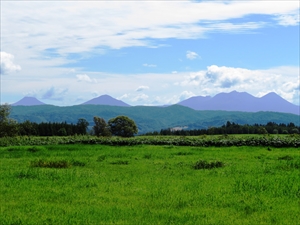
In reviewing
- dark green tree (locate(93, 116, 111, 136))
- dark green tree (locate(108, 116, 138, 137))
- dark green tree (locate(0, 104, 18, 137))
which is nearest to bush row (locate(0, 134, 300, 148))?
dark green tree (locate(0, 104, 18, 137))

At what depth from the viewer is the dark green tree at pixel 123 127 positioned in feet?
437

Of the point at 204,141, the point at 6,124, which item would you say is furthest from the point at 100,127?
the point at 204,141

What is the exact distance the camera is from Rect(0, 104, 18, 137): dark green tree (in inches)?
3494

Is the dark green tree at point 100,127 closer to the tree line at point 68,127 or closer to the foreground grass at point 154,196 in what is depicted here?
the tree line at point 68,127

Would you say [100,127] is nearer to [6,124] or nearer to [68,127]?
[68,127]

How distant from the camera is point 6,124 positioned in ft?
293

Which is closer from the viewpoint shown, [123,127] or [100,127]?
[123,127]

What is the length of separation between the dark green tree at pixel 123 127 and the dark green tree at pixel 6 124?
158ft

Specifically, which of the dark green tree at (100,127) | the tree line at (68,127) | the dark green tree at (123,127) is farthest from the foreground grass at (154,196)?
the dark green tree at (100,127)

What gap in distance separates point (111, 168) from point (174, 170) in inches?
154

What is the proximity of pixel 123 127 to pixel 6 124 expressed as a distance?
50905 mm

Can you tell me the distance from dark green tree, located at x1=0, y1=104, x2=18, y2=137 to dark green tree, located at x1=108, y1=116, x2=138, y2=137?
158 feet

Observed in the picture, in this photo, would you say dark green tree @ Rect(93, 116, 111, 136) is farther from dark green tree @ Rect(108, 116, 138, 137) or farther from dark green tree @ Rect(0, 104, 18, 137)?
dark green tree @ Rect(0, 104, 18, 137)

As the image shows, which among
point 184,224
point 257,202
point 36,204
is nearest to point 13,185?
point 36,204
